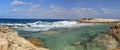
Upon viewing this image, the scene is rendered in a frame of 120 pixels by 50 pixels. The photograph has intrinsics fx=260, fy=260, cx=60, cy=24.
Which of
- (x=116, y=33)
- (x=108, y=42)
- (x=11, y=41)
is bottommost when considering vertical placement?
(x=116, y=33)

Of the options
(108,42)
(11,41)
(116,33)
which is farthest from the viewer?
(116,33)

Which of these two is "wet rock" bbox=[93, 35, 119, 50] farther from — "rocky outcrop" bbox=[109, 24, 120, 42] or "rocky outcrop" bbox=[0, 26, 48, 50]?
"rocky outcrop" bbox=[0, 26, 48, 50]

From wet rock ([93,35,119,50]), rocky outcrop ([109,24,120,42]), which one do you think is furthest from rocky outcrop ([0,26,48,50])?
rocky outcrop ([109,24,120,42])

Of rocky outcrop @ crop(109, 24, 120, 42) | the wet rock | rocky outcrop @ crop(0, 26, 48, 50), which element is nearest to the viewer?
rocky outcrop @ crop(0, 26, 48, 50)

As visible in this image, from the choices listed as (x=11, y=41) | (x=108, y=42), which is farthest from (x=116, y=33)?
(x=11, y=41)

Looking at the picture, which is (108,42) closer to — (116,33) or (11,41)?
(116,33)

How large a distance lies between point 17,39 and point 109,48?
7471 millimetres

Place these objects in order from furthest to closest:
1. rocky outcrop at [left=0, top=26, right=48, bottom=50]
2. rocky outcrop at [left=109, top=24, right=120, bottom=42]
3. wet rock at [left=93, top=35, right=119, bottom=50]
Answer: rocky outcrop at [left=109, top=24, right=120, bottom=42] < wet rock at [left=93, top=35, right=119, bottom=50] < rocky outcrop at [left=0, top=26, right=48, bottom=50]

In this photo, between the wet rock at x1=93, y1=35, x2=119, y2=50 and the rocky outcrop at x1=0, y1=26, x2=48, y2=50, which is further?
the wet rock at x1=93, y1=35, x2=119, y2=50

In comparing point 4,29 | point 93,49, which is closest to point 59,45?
point 93,49

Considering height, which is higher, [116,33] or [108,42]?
[108,42]

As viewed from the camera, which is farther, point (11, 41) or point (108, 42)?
point (108, 42)

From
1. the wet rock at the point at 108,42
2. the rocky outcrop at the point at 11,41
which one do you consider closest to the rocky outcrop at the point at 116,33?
the wet rock at the point at 108,42

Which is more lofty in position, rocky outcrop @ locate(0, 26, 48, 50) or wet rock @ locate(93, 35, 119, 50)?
rocky outcrop @ locate(0, 26, 48, 50)
